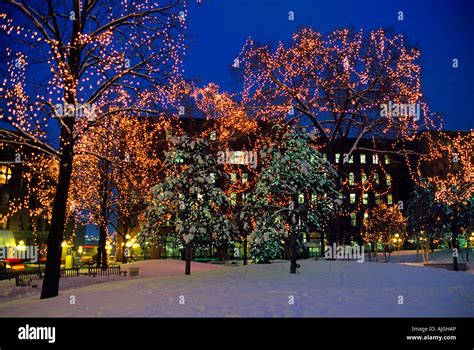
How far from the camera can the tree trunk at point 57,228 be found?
13.5 metres

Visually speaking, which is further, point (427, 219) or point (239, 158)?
point (239, 158)

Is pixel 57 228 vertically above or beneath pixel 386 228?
above

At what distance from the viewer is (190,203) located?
2423 cm

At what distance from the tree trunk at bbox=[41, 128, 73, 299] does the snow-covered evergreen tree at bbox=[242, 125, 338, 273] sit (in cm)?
882

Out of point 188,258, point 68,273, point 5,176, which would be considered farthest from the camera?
point 5,176

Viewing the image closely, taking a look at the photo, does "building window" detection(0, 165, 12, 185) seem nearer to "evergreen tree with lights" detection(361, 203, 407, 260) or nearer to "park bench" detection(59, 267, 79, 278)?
"park bench" detection(59, 267, 79, 278)

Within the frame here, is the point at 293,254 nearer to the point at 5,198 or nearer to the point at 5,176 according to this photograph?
the point at 5,198

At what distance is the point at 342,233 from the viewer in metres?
30.3

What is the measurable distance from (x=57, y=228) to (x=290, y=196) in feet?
35.3

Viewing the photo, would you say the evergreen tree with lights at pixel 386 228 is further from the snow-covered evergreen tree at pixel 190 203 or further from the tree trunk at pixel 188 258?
the tree trunk at pixel 188 258

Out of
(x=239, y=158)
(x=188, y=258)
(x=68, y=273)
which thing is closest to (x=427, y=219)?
(x=239, y=158)

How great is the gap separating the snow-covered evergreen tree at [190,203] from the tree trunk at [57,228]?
400 inches
